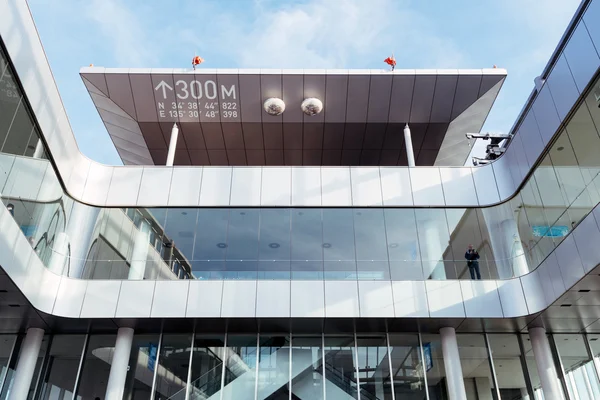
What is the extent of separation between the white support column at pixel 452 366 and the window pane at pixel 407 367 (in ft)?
2.44

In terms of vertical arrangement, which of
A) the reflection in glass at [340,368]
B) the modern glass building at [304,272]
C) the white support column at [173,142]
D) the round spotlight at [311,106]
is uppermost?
the round spotlight at [311,106]

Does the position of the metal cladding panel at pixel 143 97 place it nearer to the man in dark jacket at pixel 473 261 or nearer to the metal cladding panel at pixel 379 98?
the metal cladding panel at pixel 379 98

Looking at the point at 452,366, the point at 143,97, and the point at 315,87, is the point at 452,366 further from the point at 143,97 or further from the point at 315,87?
the point at 143,97

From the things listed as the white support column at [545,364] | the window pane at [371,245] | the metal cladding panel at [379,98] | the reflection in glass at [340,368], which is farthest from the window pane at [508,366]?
the metal cladding panel at [379,98]

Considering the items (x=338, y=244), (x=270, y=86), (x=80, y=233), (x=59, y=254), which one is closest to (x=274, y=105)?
(x=270, y=86)

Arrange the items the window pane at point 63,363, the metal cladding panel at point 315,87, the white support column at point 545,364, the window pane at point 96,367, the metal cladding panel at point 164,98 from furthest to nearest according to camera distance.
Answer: the metal cladding panel at point 164,98
the metal cladding panel at point 315,87
the window pane at point 63,363
the window pane at point 96,367
the white support column at point 545,364

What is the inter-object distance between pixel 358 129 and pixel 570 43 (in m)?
8.83

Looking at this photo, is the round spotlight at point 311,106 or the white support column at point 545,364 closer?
the white support column at point 545,364

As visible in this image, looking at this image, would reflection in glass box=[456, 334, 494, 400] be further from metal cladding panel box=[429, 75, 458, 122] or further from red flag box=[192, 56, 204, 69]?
red flag box=[192, 56, 204, 69]

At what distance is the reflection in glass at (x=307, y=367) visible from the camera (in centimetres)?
1363

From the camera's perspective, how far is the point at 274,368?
1403 centimetres

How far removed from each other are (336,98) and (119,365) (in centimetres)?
1199

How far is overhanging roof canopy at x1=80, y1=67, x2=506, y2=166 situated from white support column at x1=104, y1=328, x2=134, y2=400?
8776 millimetres

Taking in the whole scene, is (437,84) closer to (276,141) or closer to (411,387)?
(276,141)
